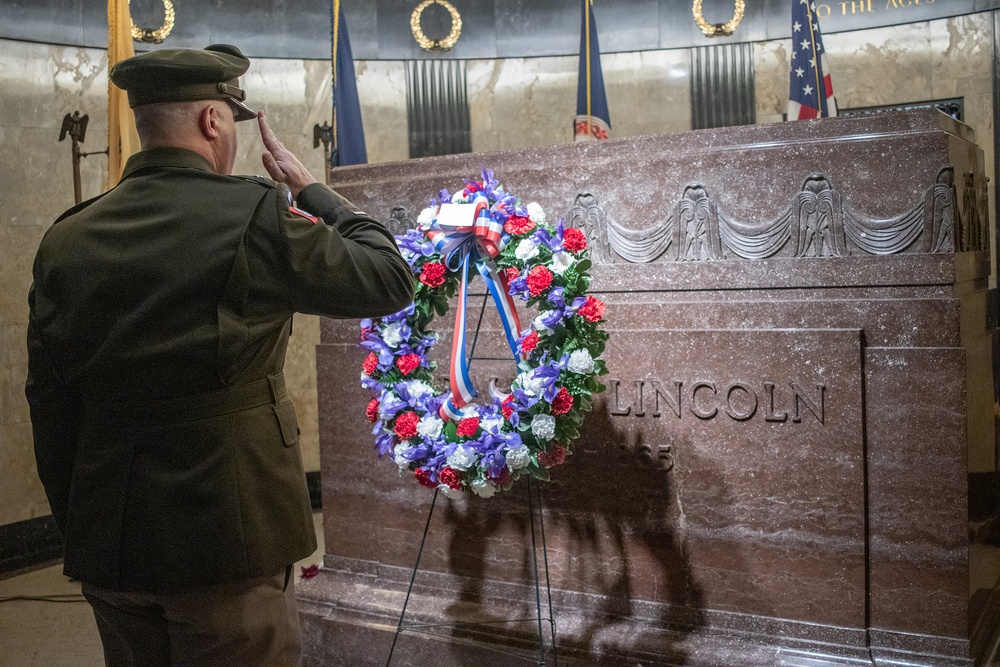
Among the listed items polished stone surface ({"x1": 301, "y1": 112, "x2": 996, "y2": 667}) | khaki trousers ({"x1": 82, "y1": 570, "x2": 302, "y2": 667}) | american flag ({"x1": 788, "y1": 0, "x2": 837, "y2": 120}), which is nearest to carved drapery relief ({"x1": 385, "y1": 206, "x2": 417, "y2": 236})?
polished stone surface ({"x1": 301, "y1": 112, "x2": 996, "y2": 667})

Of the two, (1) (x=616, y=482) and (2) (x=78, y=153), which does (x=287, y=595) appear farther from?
(2) (x=78, y=153)

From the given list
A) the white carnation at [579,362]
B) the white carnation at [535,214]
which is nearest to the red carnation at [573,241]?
the white carnation at [535,214]

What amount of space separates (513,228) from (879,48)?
5242 mm

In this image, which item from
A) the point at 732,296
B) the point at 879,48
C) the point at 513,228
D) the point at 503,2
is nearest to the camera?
the point at 513,228

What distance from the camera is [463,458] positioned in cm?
294

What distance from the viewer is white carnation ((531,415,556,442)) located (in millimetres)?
2908

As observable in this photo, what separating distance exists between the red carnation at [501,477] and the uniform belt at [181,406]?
111cm

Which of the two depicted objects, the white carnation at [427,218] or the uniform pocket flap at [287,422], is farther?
the white carnation at [427,218]

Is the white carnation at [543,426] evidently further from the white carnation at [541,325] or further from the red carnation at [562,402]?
the white carnation at [541,325]

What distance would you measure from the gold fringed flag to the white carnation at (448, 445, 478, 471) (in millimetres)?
2981

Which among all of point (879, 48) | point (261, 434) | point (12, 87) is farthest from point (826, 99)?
point (12, 87)

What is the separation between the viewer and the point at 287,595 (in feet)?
6.81

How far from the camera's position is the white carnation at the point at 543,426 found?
291 centimetres

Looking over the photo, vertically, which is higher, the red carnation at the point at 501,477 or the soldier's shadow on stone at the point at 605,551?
the red carnation at the point at 501,477
